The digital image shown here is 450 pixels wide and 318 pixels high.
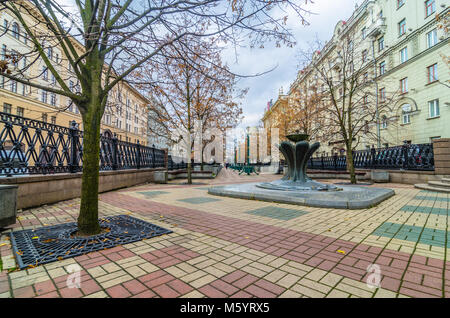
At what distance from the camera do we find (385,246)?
3.29 m

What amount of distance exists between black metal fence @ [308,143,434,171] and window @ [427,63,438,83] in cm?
1267

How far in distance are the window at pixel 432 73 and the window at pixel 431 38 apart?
2085mm

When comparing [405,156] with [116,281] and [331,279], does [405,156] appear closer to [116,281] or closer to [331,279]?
[331,279]

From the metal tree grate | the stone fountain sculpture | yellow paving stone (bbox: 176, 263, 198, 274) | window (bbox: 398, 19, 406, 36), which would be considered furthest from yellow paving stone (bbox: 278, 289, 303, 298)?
window (bbox: 398, 19, 406, 36)

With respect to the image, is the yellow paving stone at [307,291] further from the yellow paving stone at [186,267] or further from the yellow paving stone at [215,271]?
the yellow paving stone at [186,267]

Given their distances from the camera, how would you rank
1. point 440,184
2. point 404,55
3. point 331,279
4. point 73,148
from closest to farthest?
1. point 331,279
2. point 73,148
3. point 440,184
4. point 404,55

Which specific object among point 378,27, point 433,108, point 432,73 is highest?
point 378,27

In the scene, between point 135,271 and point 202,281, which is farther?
point 135,271

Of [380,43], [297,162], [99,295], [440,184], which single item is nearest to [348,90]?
[440,184]

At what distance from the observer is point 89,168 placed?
3.73m

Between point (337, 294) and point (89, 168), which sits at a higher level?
point (89, 168)

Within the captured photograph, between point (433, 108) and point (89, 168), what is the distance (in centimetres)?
2939
